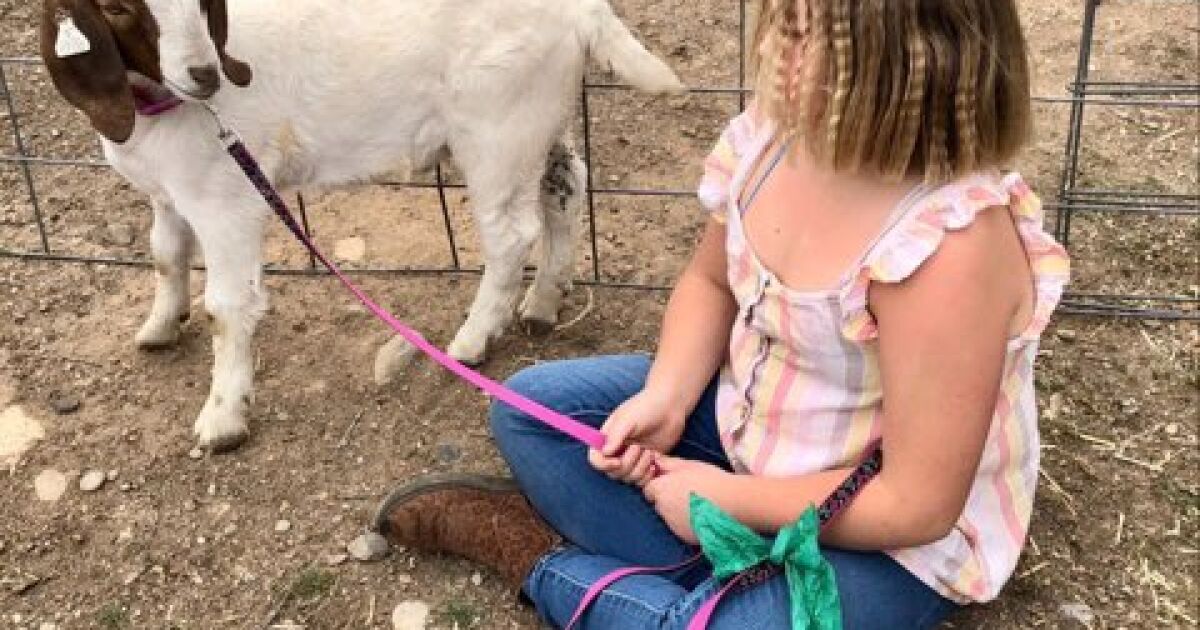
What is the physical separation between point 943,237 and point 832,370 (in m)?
0.30

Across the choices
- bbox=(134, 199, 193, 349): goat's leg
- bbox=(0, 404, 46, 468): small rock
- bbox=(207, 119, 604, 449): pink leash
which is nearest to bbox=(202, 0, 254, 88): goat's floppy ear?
bbox=(207, 119, 604, 449): pink leash

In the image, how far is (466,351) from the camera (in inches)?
118

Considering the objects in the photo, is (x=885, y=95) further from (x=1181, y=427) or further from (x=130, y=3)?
(x=1181, y=427)

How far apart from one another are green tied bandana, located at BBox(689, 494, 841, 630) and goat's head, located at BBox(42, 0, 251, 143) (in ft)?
3.92

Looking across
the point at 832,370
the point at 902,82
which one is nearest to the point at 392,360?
the point at 832,370

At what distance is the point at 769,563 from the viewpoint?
6.34ft

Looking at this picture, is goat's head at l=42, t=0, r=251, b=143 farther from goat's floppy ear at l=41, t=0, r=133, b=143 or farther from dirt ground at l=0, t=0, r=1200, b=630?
dirt ground at l=0, t=0, r=1200, b=630

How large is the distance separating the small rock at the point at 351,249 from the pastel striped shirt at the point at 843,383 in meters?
1.54

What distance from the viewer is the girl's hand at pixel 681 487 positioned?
6.47 ft

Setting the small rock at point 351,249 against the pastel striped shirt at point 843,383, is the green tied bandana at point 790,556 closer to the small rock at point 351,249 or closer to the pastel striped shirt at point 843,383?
the pastel striped shirt at point 843,383

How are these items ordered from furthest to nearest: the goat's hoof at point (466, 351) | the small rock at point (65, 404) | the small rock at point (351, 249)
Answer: the small rock at point (351, 249), the goat's hoof at point (466, 351), the small rock at point (65, 404)

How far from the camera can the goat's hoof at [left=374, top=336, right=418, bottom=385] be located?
9.72ft

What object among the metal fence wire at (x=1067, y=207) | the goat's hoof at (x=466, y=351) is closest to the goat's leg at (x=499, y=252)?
the goat's hoof at (x=466, y=351)

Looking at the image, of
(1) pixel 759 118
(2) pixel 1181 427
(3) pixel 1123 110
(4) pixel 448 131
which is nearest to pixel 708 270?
(1) pixel 759 118
